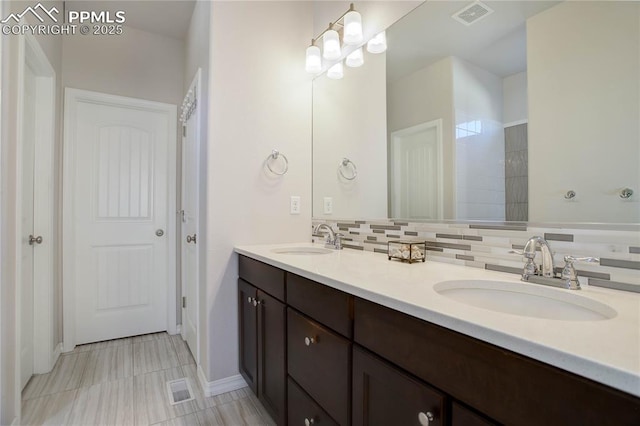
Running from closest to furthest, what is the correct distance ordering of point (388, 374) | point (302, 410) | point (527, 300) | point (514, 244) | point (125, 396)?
point (388, 374), point (527, 300), point (514, 244), point (302, 410), point (125, 396)

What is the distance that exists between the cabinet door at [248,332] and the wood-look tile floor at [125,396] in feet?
0.58

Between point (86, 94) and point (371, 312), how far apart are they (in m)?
2.87

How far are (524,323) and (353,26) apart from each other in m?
1.71

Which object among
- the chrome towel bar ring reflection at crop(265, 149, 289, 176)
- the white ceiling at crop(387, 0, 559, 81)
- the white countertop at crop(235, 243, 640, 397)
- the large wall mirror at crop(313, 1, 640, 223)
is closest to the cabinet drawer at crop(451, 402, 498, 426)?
the white countertop at crop(235, 243, 640, 397)

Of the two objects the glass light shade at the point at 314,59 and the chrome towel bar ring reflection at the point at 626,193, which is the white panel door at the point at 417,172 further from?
the glass light shade at the point at 314,59

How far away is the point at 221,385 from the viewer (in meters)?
1.85

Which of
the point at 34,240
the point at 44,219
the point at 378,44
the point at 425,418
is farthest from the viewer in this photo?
the point at 44,219

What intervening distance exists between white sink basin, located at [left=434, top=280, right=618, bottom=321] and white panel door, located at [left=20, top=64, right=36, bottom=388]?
2.34m

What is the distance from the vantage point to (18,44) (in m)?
1.50

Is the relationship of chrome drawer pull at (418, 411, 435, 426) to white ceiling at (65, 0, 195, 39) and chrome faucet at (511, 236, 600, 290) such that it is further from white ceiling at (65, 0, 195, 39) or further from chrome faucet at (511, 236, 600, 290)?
white ceiling at (65, 0, 195, 39)

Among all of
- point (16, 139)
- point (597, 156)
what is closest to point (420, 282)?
point (597, 156)

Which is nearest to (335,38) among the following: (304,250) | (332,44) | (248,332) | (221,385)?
(332,44)

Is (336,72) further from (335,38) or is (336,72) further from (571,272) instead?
(571,272)

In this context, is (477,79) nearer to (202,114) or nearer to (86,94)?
(202,114)
